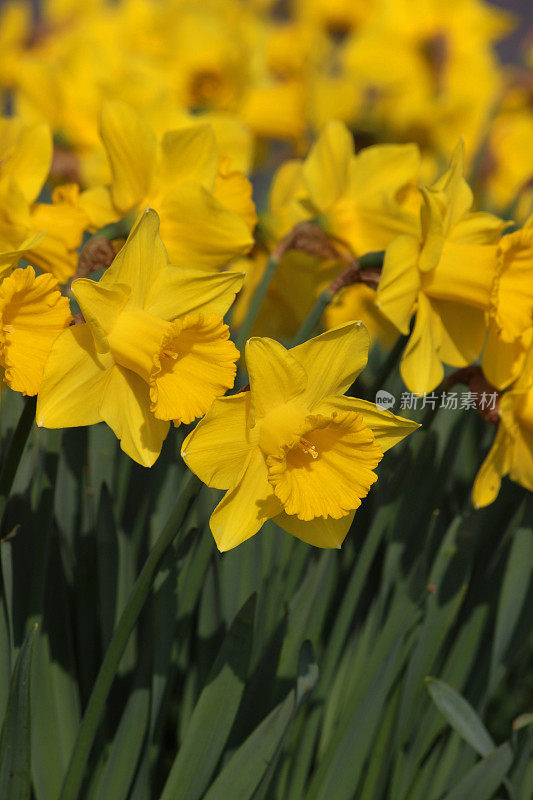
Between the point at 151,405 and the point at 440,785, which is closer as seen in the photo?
the point at 151,405

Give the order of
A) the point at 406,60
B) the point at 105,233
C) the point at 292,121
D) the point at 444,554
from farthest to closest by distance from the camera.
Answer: the point at 406,60 < the point at 292,121 < the point at 444,554 < the point at 105,233

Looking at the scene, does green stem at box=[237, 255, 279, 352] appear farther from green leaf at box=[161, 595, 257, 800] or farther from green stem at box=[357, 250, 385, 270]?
green leaf at box=[161, 595, 257, 800]

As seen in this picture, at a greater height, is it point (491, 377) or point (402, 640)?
point (491, 377)

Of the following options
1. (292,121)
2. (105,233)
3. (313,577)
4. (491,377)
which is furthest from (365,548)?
(292,121)

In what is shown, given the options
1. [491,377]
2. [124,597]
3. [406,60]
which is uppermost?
[406,60]

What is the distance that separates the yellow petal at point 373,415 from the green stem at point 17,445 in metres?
0.37

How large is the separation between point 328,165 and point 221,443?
70cm

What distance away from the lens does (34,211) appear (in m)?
1.36

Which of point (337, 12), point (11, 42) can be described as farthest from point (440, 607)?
point (337, 12)

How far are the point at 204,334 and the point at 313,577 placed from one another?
51 centimetres

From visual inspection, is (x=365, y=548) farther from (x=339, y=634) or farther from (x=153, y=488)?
(x=153, y=488)

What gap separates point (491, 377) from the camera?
1.25 m

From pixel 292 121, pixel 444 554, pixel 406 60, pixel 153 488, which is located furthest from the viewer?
pixel 406 60

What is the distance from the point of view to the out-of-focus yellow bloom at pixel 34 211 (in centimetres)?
129
